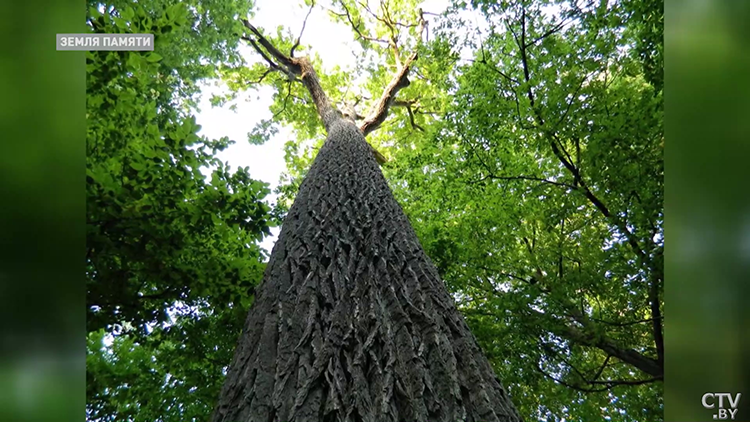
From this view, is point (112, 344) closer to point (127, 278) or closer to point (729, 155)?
point (127, 278)

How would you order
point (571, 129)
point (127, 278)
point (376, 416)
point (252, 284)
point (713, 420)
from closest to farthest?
point (376, 416) → point (713, 420) → point (127, 278) → point (252, 284) → point (571, 129)

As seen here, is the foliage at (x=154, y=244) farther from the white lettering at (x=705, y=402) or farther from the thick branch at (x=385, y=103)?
the thick branch at (x=385, y=103)

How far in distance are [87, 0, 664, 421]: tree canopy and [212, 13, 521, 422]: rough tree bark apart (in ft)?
4.70

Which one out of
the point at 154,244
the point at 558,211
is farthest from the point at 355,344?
the point at 558,211

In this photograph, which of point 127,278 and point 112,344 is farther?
point 112,344

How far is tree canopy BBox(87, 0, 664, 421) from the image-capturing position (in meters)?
3.04

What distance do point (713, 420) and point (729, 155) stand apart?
1.61 meters

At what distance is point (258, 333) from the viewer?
173 centimetres

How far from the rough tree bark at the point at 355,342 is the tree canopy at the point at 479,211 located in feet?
4.70

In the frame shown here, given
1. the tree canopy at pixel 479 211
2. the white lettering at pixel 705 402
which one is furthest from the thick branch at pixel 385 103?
the white lettering at pixel 705 402

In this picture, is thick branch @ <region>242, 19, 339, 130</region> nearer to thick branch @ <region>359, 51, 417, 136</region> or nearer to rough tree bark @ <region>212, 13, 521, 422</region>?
thick branch @ <region>359, 51, 417, 136</region>

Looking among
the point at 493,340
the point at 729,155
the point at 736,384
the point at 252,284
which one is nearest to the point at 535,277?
the point at 493,340

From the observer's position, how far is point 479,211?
5.65 m

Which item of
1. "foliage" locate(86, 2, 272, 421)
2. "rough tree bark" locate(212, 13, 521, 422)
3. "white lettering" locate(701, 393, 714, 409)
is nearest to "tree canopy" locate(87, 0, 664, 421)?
"foliage" locate(86, 2, 272, 421)
